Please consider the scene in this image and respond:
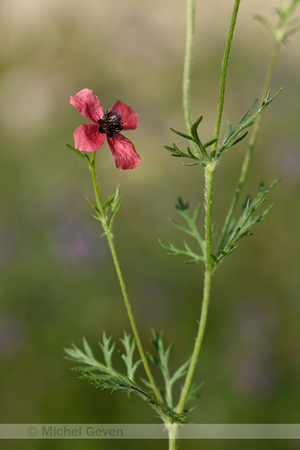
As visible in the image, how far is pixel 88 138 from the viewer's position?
2.82 feet

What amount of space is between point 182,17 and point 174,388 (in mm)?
4616

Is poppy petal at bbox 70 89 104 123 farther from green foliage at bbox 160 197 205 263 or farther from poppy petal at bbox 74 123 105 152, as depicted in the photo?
green foliage at bbox 160 197 205 263

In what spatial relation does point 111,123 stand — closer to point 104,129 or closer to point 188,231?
point 104,129

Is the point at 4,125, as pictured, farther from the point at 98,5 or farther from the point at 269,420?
the point at 269,420

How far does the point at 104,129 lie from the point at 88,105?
0.05 metres

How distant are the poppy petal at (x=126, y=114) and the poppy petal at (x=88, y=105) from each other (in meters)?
0.03

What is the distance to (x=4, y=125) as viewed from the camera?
435cm

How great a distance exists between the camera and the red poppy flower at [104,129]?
0.85 m

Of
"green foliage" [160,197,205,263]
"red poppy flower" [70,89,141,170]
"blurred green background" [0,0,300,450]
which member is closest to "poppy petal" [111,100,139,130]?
"red poppy flower" [70,89,141,170]

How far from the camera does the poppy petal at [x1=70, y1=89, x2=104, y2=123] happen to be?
0.88 metres

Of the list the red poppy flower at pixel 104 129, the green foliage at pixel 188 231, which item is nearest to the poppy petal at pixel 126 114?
the red poppy flower at pixel 104 129

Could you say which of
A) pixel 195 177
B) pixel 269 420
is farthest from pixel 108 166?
pixel 269 420

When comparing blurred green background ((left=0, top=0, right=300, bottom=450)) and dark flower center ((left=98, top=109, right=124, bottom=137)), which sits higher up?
blurred green background ((left=0, top=0, right=300, bottom=450))

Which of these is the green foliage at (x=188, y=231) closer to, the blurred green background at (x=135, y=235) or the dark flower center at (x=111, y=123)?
the dark flower center at (x=111, y=123)
